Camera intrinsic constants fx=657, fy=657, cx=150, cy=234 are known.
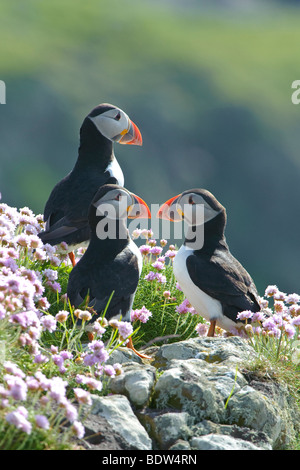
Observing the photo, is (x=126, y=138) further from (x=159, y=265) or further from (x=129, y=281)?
(x=129, y=281)

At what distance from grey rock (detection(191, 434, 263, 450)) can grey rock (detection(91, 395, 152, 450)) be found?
11.3 inches

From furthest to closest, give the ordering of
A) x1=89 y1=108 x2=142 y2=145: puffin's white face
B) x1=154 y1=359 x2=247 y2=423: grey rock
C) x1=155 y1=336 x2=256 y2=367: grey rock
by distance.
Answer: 1. x1=89 y1=108 x2=142 y2=145: puffin's white face
2. x1=155 y1=336 x2=256 y2=367: grey rock
3. x1=154 y1=359 x2=247 y2=423: grey rock

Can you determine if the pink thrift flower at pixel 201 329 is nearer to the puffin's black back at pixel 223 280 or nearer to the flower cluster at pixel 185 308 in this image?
the flower cluster at pixel 185 308

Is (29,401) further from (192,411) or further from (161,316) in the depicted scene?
(161,316)

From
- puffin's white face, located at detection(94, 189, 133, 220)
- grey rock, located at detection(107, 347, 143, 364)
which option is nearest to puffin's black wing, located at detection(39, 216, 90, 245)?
puffin's white face, located at detection(94, 189, 133, 220)

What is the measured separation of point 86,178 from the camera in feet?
24.7

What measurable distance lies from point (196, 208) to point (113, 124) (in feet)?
6.09

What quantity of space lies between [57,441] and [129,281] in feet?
7.35

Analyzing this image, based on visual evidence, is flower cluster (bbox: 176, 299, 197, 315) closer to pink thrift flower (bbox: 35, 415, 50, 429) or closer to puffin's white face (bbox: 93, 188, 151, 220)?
puffin's white face (bbox: 93, 188, 151, 220)

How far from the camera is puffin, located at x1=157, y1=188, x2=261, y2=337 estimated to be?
6.12m

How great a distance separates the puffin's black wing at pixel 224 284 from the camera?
611cm

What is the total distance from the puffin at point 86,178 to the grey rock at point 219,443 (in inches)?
132
